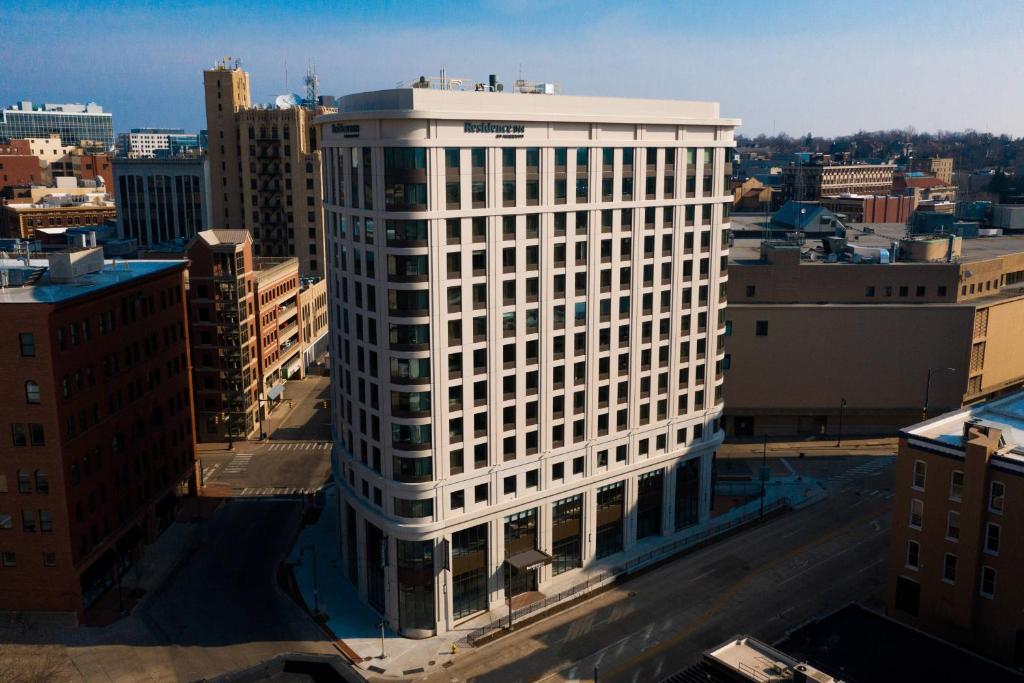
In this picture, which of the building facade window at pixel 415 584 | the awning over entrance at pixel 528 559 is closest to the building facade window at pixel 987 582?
the awning over entrance at pixel 528 559

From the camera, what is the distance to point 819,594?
7706 centimetres

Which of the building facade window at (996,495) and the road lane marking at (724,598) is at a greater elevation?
the building facade window at (996,495)

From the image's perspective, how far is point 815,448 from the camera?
115 meters

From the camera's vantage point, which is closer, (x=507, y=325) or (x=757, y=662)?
(x=757, y=662)

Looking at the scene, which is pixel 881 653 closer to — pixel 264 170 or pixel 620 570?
pixel 620 570

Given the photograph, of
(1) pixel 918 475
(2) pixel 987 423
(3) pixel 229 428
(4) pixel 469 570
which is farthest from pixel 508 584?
(3) pixel 229 428

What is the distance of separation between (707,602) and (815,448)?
45945mm

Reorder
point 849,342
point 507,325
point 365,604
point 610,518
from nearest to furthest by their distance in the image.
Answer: point 507,325, point 365,604, point 610,518, point 849,342

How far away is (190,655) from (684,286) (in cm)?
5370

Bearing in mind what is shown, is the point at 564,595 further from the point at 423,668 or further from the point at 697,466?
the point at 697,466

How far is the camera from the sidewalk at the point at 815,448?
112688 mm

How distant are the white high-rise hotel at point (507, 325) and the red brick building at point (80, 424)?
20145 millimetres

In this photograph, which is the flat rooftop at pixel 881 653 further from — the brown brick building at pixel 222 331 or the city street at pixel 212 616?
the brown brick building at pixel 222 331

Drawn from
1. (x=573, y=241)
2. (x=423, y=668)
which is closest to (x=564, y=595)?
(x=423, y=668)
